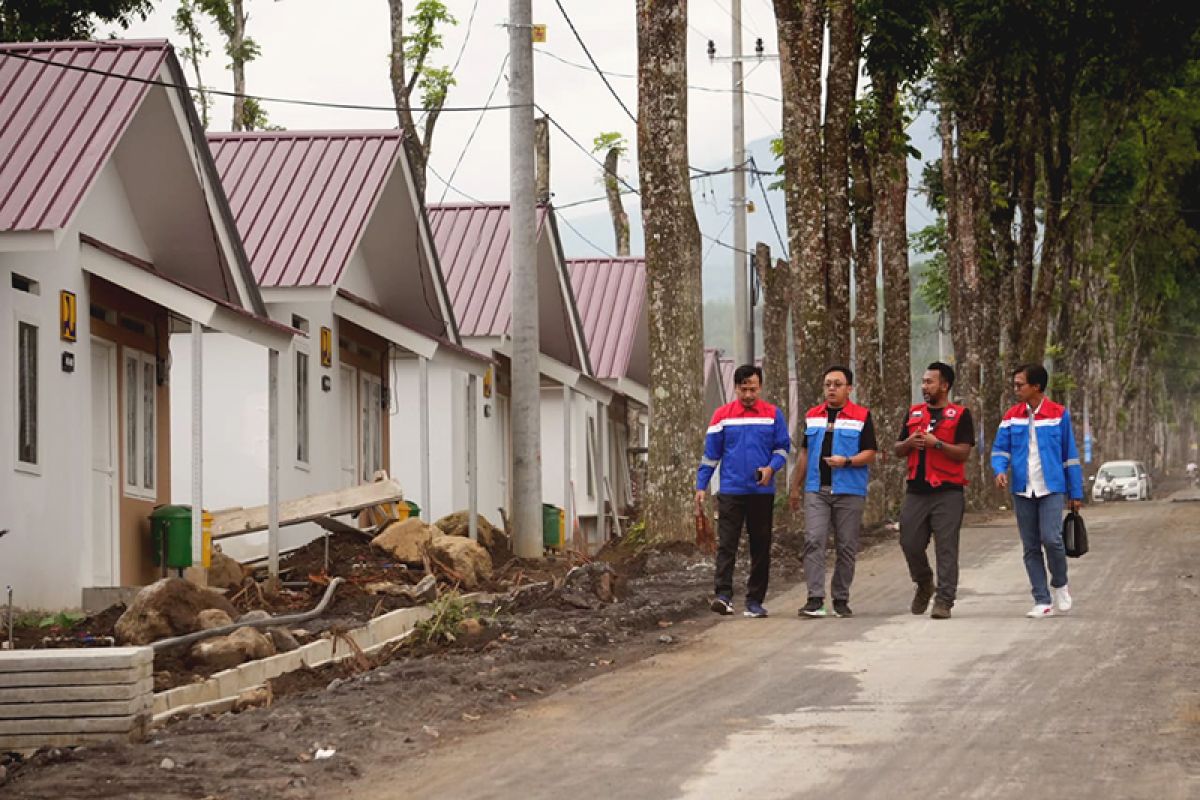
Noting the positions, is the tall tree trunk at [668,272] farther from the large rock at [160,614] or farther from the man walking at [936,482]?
the large rock at [160,614]

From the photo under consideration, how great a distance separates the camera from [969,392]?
39.9 meters

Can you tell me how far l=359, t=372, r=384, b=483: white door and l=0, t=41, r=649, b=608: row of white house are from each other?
2.0 inches

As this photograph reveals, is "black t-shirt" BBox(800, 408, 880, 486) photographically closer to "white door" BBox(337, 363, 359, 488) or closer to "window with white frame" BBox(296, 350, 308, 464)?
"window with white frame" BBox(296, 350, 308, 464)

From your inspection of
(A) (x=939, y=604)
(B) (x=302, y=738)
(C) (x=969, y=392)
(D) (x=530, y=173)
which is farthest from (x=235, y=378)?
(C) (x=969, y=392)

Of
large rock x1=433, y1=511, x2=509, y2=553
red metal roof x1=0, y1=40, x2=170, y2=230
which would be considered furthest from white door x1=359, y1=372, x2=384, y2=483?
red metal roof x1=0, y1=40, x2=170, y2=230

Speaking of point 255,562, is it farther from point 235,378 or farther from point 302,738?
point 302,738

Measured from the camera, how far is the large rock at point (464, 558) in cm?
2048

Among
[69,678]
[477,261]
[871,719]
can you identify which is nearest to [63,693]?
[69,678]


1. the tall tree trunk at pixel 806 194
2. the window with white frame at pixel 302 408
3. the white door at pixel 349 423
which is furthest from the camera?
the tall tree trunk at pixel 806 194

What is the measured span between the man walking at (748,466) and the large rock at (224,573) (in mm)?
5183

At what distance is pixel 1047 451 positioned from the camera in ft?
50.6

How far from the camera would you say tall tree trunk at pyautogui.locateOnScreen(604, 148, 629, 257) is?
182 feet

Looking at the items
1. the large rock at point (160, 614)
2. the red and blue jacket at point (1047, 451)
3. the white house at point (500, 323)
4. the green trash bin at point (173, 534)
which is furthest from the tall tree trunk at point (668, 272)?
the white house at point (500, 323)

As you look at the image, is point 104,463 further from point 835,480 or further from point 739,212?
point 739,212
